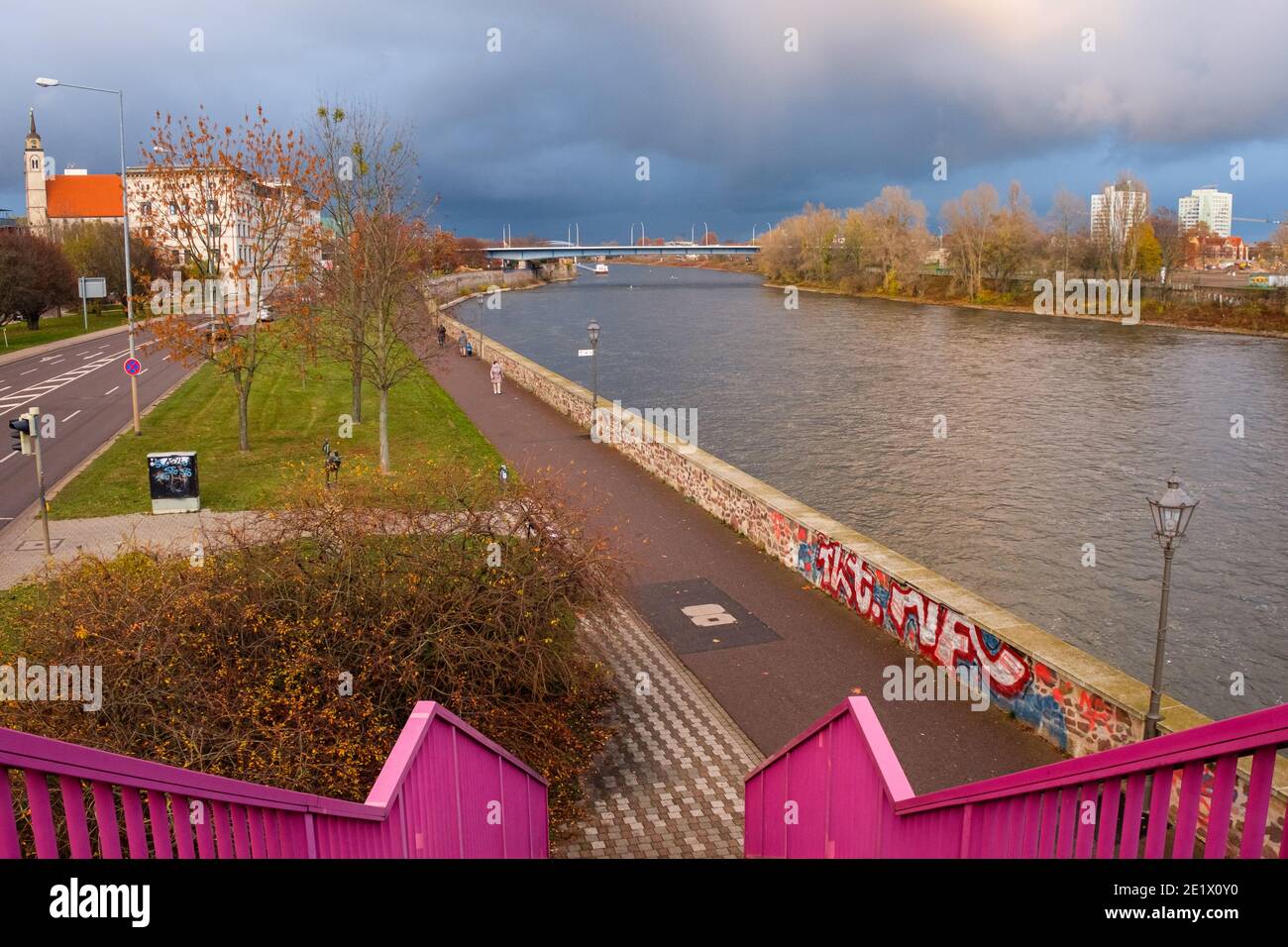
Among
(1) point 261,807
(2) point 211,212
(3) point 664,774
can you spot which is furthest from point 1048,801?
(2) point 211,212

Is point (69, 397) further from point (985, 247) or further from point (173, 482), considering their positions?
point (985, 247)

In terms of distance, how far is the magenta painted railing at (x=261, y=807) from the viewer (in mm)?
2514

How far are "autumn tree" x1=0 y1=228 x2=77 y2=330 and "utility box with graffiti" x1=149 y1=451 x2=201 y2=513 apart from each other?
1556 inches

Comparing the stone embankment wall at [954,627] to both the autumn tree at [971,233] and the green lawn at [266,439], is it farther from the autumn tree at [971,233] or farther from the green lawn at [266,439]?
the autumn tree at [971,233]

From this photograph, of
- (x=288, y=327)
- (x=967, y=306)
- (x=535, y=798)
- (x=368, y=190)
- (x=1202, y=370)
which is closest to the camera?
(x=535, y=798)

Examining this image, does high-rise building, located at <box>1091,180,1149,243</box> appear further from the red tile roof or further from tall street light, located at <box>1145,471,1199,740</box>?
the red tile roof

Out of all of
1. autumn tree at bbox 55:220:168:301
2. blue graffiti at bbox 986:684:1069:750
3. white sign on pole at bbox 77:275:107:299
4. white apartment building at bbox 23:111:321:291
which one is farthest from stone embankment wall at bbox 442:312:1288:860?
autumn tree at bbox 55:220:168:301

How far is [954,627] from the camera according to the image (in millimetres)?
13070

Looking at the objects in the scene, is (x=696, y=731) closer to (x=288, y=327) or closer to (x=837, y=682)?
(x=837, y=682)

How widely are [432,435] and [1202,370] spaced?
41.5 m

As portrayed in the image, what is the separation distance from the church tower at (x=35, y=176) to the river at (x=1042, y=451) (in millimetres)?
75137

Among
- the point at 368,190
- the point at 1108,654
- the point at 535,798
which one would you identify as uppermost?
the point at 368,190

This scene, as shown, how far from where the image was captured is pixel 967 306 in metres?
97.9
